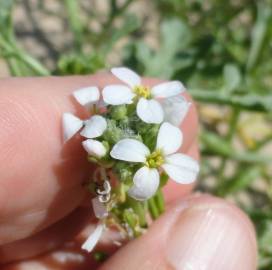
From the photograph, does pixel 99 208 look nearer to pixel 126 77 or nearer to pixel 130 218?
pixel 130 218

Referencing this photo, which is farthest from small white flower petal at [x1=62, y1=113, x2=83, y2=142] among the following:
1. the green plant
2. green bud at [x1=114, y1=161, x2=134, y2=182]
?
the green plant

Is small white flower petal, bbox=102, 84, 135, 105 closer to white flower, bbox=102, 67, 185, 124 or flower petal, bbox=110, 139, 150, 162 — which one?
white flower, bbox=102, 67, 185, 124

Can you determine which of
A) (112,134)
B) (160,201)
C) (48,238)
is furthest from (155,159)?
(48,238)

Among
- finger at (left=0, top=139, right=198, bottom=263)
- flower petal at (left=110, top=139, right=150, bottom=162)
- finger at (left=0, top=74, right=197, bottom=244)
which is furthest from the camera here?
finger at (left=0, top=139, right=198, bottom=263)

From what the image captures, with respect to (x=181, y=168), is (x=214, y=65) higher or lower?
lower

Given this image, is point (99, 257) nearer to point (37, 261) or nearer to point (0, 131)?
point (37, 261)

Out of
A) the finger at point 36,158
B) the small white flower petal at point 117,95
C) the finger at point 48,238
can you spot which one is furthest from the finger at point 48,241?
the small white flower petal at point 117,95
